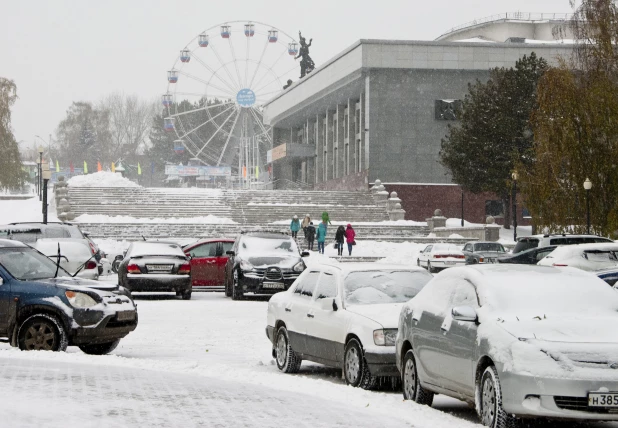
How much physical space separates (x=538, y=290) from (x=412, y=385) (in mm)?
1746

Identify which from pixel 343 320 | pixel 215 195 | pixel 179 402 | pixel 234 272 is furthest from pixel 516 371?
pixel 215 195

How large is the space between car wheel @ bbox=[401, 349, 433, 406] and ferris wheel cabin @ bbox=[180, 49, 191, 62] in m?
78.6

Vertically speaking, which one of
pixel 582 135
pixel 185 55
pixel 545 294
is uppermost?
pixel 185 55

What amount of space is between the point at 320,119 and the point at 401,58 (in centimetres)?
2614

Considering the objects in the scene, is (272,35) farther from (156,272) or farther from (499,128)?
(156,272)

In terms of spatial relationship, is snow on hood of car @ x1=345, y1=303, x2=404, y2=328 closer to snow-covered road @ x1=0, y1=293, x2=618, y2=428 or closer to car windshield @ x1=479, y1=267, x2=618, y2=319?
snow-covered road @ x1=0, y1=293, x2=618, y2=428

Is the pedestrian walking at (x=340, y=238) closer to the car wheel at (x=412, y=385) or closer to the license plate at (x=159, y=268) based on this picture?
the license plate at (x=159, y=268)

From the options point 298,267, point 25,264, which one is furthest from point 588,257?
A: point 25,264

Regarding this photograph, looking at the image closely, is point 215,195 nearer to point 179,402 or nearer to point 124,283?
point 124,283

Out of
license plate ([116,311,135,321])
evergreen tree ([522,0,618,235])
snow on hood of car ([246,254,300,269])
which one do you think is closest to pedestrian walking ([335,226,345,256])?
evergreen tree ([522,0,618,235])

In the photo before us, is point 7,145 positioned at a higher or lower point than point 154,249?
higher

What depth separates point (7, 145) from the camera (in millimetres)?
83562

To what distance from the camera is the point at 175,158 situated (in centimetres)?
15338

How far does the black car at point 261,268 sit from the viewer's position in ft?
86.5
